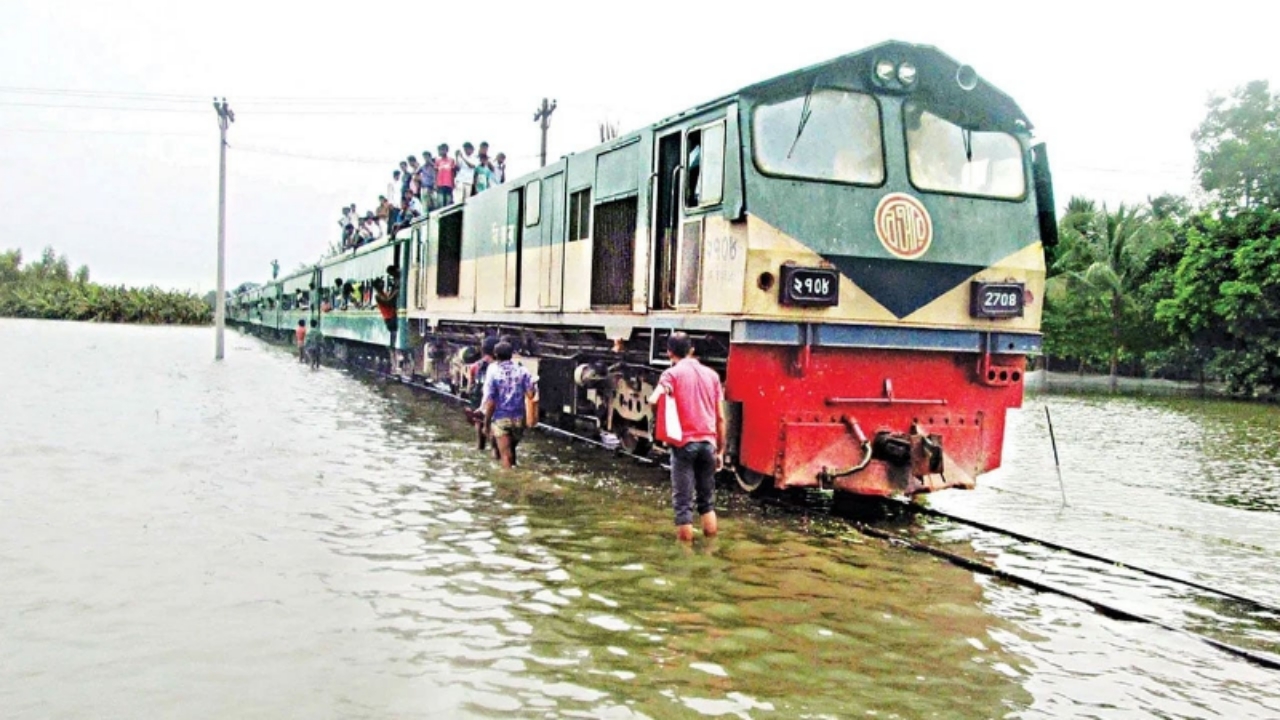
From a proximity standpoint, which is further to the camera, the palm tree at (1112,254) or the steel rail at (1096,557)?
the palm tree at (1112,254)

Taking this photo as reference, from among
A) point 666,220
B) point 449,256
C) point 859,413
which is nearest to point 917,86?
point 666,220

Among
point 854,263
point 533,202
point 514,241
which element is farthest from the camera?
point 514,241

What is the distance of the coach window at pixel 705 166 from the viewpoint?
9.44 m

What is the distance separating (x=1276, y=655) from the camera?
605cm

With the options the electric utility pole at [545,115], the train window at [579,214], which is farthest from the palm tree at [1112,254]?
the train window at [579,214]

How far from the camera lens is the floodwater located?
5.07m

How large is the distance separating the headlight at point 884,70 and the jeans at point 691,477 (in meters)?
3.47

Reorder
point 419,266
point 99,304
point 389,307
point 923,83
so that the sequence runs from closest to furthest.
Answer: point 923,83 → point 419,266 → point 389,307 → point 99,304

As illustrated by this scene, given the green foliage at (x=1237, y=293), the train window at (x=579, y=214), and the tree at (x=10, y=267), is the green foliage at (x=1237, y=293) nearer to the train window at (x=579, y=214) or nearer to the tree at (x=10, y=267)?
the train window at (x=579, y=214)

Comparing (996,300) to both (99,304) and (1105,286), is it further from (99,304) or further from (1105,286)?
(99,304)

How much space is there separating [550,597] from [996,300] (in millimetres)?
5038

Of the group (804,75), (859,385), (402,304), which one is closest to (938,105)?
(804,75)

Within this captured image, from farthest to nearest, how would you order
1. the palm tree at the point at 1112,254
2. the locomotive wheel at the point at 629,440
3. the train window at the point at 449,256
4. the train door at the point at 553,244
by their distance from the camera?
1. the palm tree at the point at 1112,254
2. the train window at the point at 449,256
3. the train door at the point at 553,244
4. the locomotive wheel at the point at 629,440

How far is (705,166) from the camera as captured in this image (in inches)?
382
